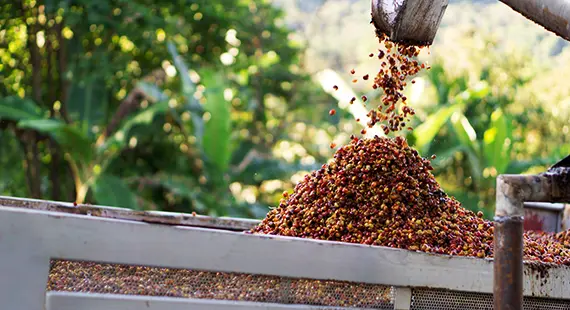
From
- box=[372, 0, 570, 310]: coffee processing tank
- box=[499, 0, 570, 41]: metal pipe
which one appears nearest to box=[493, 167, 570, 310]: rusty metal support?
box=[372, 0, 570, 310]: coffee processing tank

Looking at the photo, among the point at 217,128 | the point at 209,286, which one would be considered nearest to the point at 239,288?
the point at 209,286

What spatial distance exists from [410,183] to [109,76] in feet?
19.5

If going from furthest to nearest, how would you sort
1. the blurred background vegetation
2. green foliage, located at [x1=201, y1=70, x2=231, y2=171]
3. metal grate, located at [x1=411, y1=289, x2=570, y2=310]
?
1. the blurred background vegetation
2. green foliage, located at [x1=201, y1=70, x2=231, y2=171]
3. metal grate, located at [x1=411, y1=289, x2=570, y2=310]

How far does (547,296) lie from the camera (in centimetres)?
187

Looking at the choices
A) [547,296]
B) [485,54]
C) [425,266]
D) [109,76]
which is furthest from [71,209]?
[485,54]

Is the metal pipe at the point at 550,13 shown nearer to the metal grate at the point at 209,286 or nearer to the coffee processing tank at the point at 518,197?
the coffee processing tank at the point at 518,197

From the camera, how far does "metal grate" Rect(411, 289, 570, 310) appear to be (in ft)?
5.78

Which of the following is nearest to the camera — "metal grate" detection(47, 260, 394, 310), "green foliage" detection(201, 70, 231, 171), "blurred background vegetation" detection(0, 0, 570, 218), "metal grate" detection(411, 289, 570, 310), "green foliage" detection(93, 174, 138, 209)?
"metal grate" detection(47, 260, 394, 310)

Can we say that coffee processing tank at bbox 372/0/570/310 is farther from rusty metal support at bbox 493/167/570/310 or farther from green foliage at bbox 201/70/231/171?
green foliage at bbox 201/70/231/171

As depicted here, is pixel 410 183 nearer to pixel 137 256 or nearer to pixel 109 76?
pixel 137 256

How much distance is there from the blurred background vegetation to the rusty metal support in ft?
11.0

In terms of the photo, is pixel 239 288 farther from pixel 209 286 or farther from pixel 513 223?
pixel 513 223

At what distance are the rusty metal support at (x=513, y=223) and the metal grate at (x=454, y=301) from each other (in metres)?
0.21

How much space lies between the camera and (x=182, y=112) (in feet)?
25.8
